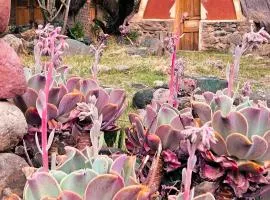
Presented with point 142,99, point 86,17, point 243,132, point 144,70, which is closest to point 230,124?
point 243,132

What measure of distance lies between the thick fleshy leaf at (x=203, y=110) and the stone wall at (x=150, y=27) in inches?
485

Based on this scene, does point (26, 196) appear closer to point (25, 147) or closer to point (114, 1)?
point (25, 147)

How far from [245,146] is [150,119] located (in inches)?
14.9

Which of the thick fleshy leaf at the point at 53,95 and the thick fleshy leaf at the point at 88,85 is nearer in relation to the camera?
the thick fleshy leaf at the point at 53,95

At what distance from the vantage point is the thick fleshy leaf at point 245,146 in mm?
1723

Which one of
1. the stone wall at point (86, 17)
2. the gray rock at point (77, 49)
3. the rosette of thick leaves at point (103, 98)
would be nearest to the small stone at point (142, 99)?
the rosette of thick leaves at point (103, 98)

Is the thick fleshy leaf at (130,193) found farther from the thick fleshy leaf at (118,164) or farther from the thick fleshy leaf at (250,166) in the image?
the thick fleshy leaf at (250,166)

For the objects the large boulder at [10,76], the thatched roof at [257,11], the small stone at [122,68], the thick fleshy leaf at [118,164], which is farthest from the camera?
the thatched roof at [257,11]

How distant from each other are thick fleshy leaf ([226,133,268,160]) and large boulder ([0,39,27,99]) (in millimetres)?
744

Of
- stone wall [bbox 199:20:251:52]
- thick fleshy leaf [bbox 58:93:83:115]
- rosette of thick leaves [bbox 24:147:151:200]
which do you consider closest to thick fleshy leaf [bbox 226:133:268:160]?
rosette of thick leaves [bbox 24:147:151:200]

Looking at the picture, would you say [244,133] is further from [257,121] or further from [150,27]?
[150,27]

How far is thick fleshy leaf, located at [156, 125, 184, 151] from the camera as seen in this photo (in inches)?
74.2

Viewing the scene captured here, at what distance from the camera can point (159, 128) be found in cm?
190

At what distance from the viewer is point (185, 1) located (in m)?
14.6
